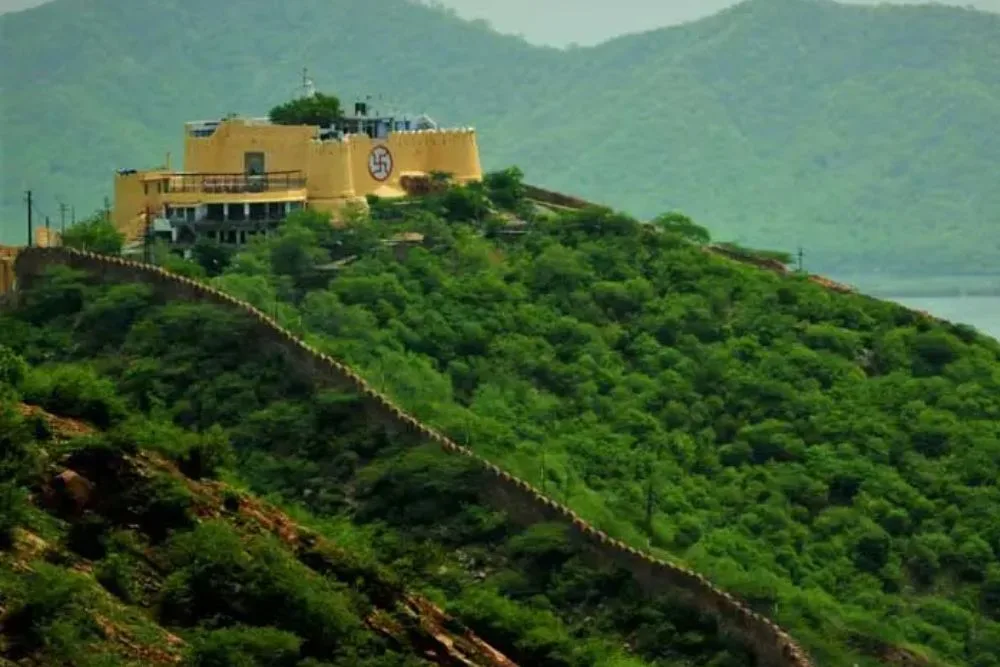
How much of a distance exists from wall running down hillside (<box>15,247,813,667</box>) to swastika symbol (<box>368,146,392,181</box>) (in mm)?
12741

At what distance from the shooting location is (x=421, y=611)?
37.6 metres

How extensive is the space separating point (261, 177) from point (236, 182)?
56cm

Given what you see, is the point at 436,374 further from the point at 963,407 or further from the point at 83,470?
the point at 83,470

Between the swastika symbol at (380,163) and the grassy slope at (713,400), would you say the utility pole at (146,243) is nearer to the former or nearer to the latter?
the grassy slope at (713,400)

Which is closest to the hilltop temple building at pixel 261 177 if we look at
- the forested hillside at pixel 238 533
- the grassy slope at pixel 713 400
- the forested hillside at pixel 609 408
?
the forested hillside at pixel 609 408

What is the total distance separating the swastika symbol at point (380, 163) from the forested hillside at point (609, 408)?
132 centimetres

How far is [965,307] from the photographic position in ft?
481

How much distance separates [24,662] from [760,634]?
56.6 feet

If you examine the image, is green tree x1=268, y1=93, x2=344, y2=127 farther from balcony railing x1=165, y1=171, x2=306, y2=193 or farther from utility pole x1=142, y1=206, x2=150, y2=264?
utility pole x1=142, y1=206, x2=150, y2=264

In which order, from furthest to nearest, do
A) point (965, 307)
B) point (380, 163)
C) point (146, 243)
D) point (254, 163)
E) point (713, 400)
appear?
point (965, 307), point (380, 163), point (254, 163), point (713, 400), point (146, 243)

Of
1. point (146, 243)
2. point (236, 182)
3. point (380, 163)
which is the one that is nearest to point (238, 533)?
point (146, 243)

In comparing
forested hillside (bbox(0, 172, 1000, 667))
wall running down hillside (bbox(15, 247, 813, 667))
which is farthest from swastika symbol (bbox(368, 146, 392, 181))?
wall running down hillside (bbox(15, 247, 813, 667))

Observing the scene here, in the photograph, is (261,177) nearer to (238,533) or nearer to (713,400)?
(713,400)

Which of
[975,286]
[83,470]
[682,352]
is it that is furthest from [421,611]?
[975,286]
